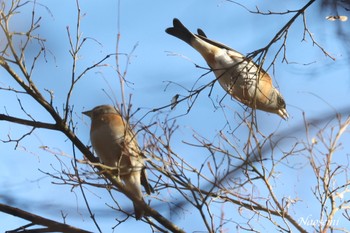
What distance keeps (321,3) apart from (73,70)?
174cm

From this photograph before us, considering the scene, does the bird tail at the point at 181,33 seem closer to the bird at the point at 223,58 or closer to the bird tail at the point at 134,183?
the bird at the point at 223,58

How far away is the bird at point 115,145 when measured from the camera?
11.4 feet

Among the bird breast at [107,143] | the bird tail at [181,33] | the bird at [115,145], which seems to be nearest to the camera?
the bird at [115,145]

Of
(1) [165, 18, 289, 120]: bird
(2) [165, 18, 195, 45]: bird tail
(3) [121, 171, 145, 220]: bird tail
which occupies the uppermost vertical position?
(2) [165, 18, 195, 45]: bird tail

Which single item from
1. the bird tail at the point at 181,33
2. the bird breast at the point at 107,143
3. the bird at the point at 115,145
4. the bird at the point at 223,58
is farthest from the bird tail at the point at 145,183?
the bird tail at the point at 181,33

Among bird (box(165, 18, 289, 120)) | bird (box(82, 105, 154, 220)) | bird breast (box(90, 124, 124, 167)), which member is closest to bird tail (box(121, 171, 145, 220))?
bird (box(82, 105, 154, 220))

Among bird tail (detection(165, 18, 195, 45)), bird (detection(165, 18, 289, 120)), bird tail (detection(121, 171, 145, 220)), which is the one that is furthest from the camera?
bird tail (detection(165, 18, 195, 45))

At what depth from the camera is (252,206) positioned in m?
3.40

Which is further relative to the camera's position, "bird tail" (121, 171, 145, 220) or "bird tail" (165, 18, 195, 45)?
"bird tail" (165, 18, 195, 45)

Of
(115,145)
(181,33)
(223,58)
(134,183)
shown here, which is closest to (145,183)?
(134,183)

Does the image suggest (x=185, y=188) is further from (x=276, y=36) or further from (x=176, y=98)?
(x=276, y=36)

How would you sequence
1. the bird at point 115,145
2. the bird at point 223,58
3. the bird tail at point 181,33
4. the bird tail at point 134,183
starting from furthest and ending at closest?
1. the bird tail at point 181,33
2. the bird at point 223,58
3. the bird tail at point 134,183
4. the bird at point 115,145

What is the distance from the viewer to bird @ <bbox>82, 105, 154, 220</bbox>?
136 inches

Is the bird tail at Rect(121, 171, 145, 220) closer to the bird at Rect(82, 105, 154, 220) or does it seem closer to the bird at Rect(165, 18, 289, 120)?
the bird at Rect(82, 105, 154, 220)
